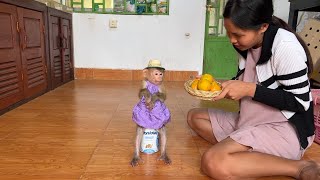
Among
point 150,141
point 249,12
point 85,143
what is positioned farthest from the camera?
point 85,143

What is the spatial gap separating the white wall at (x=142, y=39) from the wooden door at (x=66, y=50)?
0.48 feet

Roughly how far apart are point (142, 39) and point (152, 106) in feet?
7.44

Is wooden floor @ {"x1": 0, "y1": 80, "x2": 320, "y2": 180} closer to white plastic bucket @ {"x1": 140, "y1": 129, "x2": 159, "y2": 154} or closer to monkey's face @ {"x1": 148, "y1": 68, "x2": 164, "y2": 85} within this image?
white plastic bucket @ {"x1": 140, "y1": 129, "x2": 159, "y2": 154}

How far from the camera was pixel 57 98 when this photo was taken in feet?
7.20

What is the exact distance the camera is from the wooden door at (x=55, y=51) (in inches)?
98.6

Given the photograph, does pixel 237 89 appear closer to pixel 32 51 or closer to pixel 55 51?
pixel 32 51

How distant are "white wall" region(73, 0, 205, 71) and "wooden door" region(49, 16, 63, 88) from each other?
48 centimetres

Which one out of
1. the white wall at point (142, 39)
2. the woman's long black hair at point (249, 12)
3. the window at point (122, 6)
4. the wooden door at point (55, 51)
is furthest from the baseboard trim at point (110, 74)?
the woman's long black hair at point (249, 12)

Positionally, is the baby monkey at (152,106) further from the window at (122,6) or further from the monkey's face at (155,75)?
the window at (122,6)

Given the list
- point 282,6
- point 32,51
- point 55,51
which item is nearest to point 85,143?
point 32,51

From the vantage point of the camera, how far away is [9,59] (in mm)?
1726

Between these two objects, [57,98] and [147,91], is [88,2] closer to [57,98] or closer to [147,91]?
[57,98]

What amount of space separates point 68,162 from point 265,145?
78 cm

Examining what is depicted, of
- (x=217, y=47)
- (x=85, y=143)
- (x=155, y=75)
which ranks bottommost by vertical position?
(x=85, y=143)
